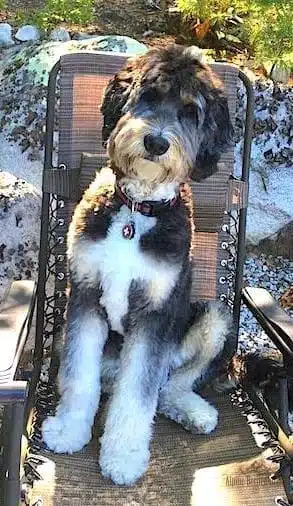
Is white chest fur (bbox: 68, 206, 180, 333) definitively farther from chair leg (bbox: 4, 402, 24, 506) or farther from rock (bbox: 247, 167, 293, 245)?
rock (bbox: 247, 167, 293, 245)

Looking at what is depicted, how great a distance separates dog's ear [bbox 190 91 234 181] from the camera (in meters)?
2.99

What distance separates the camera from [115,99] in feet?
9.91

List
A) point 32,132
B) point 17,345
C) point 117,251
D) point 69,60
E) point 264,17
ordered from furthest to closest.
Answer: point 264,17
point 32,132
point 69,60
point 117,251
point 17,345

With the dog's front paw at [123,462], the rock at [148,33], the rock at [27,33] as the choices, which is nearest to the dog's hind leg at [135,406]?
the dog's front paw at [123,462]

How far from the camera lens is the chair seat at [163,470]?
2963 mm

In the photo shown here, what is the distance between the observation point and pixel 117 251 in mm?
3061

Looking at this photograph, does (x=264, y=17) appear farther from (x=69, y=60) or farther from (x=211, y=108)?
(x=211, y=108)

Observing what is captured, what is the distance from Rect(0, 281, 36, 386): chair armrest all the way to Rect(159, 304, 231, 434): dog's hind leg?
672 mm

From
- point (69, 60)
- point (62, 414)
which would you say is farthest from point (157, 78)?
point (62, 414)

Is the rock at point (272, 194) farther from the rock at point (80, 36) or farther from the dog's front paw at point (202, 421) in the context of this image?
the dog's front paw at point (202, 421)

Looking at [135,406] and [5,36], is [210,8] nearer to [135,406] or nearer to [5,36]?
[5,36]

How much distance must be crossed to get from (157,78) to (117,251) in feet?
2.01

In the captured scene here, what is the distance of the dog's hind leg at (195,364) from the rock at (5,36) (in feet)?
14.4

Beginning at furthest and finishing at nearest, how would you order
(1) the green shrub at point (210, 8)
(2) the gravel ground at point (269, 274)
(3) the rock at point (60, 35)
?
(3) the rock at point (60, 35)
(1) the green shrub at point (210, 8)
(2) the gravel ground at point (269, 274)
